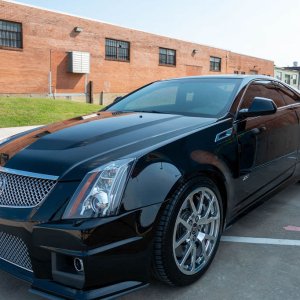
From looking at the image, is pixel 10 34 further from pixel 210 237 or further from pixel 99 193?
pixel 99 193

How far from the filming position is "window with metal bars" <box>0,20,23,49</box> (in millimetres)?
21297

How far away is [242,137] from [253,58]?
150ft

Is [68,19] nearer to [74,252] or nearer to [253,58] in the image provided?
[74,252]

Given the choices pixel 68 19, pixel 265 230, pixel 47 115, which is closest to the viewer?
pixel 265 230

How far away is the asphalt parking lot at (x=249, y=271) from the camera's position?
105 inches

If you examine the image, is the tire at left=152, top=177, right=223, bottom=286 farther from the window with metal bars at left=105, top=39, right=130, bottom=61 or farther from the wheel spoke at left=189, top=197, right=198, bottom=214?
the window with metal bars at left=105, top=39, right=130, bottom=61

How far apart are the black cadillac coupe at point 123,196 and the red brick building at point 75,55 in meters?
20.5

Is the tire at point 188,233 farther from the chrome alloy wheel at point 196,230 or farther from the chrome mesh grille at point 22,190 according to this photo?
the chrome mesh grille at point 22,190

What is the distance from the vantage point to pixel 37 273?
2.28 meters

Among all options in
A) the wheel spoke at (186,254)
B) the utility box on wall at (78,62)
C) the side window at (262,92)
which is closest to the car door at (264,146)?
the side window at (262,92)

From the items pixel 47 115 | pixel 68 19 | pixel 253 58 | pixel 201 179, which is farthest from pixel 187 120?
pixel 253 58

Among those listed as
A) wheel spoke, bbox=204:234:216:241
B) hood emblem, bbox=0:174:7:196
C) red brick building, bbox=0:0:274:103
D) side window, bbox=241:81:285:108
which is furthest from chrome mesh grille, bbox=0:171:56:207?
red brick building, bbox=0:0:274:103

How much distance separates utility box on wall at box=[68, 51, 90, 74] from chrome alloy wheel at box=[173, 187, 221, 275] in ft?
75.9

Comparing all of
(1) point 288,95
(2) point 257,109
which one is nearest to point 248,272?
(2) point 257,109
